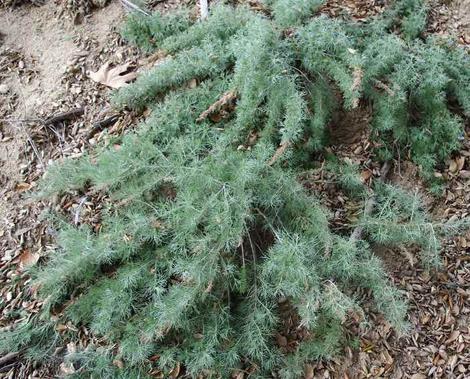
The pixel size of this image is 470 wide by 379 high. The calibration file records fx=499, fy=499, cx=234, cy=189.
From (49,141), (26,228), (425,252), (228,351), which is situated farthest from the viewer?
(49,141)

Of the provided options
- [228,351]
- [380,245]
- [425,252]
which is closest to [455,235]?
[425,252]

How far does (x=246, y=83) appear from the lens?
2934mm

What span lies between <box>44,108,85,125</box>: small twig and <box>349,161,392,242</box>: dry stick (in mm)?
2012

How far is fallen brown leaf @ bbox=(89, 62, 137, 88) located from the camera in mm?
3477

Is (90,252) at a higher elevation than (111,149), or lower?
lower

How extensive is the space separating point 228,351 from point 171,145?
122 centimetres

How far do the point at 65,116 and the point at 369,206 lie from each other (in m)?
2.11

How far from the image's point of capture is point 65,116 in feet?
11.3

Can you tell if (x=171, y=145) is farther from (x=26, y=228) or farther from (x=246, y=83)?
(x=26, y=228)

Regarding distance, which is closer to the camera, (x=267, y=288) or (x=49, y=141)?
(x=267, y=288)

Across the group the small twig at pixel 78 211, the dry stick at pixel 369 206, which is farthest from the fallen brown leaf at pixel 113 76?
the dry stick at pixel 369 206

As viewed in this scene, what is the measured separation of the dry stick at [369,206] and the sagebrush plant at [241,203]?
0.04 metres

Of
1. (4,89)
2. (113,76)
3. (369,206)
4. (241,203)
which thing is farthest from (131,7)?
(369,206)

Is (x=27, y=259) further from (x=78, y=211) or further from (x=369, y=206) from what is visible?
(x=369, y=206)
